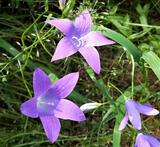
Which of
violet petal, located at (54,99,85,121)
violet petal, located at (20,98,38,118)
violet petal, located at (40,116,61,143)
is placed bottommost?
violet petal, located at (40,116,61,143)

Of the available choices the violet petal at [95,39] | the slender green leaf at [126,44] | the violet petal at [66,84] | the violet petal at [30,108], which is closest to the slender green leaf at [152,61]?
the slender green leaf at [126,44]

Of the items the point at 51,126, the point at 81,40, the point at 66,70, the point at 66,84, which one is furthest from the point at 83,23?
the point at 66,70

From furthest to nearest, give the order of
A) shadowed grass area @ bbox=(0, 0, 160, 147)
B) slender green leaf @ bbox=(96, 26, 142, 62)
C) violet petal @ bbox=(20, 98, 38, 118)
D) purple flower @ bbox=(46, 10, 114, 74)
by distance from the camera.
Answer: shadowed grass area @ bbox=(0, 0, 160, 147), slender green leaf @ bbox=(96, 26, 142, 62), purple flower @ bbox=(46, 10, 114, 74), violet petal @ bbox=(20, 98, 38, 118)

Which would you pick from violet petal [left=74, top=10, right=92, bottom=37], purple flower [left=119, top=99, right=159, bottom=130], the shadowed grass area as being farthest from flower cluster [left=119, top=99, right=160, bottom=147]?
the shadowed grass area

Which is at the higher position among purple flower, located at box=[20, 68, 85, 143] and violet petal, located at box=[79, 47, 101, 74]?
violet petal, located at box=[79, 47, 101, 74]

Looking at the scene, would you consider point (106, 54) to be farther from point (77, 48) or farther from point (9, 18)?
point (77, 48)

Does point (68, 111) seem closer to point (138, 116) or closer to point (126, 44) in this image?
point (138, 116)

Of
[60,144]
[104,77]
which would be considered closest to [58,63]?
[104,77]

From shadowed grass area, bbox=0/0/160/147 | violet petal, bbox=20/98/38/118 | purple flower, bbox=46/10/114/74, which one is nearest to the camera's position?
violet petal, bbox=20/98/38/118

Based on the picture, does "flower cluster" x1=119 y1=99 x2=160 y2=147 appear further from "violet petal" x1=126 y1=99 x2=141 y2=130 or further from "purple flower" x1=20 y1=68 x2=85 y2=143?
"purple flower" x1=20 y1=68 x2=85 y2=143
